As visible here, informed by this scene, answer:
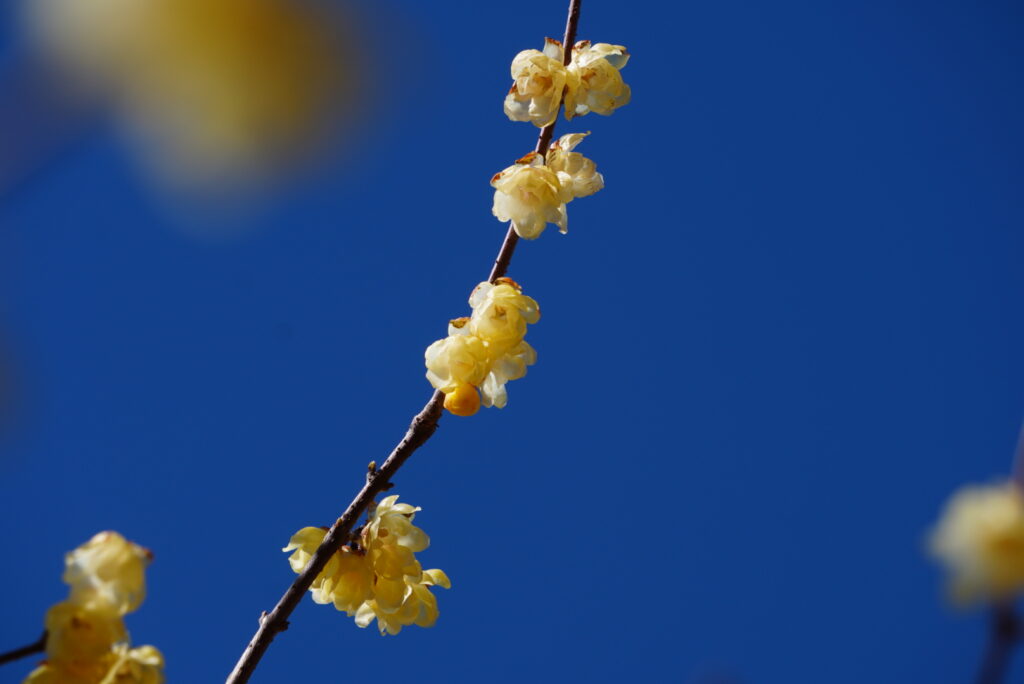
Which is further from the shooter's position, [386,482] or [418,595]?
[418,595]

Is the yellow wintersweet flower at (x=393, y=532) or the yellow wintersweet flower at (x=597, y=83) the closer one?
the yellow wintersweet flower at (x=393, y=532)

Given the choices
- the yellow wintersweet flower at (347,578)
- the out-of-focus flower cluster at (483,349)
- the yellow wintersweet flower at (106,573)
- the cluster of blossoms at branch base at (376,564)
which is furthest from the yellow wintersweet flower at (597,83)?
the yellow wintersweet flower at (106,573)

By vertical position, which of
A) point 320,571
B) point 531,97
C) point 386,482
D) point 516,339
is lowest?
point 320,571

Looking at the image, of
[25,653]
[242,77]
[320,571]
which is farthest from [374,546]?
[242,77]

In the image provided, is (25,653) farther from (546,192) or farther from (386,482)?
(546,192)

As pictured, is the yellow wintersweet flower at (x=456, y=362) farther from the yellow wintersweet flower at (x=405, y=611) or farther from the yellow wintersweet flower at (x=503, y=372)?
the yellow wintersweet flower at (x=405, y=611)

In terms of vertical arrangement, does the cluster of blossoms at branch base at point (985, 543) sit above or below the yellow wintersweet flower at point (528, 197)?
below

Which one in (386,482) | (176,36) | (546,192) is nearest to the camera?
(176,36)

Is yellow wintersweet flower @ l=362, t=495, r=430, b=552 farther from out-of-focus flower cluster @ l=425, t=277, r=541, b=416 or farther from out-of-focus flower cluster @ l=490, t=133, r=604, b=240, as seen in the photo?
out-of-focus flower cluster @ l=490, t=133, r=604, b=240
